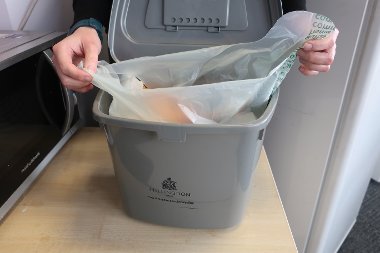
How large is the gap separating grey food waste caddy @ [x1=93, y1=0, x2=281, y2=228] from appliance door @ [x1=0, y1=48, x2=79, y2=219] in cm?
17

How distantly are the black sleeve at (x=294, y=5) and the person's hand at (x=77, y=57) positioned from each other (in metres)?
0.34

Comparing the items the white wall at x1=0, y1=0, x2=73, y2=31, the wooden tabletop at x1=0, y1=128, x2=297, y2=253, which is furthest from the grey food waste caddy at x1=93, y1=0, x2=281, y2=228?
the white wall at x1=0, y1=0, x2=73, y2=31

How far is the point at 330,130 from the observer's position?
0.68 metres

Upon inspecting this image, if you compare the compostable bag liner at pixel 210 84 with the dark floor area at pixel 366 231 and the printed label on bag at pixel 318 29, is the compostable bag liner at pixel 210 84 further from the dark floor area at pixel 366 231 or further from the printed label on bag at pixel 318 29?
the dark floor area at pixel 366 231

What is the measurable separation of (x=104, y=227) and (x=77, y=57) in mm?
266

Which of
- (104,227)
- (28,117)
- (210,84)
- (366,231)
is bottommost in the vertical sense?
(366,231)

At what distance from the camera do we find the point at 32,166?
597 millimetres

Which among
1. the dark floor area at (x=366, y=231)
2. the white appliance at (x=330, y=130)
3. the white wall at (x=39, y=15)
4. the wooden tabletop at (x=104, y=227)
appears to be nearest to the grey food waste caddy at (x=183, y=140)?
the wooden tabletop at (x=104, y=227)

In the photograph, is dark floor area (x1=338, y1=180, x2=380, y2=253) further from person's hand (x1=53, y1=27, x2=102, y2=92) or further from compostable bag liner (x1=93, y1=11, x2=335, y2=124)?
person's hand (x1=53, y1=27, x2=102, y2=92)

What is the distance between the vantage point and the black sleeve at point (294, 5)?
0.56 meters

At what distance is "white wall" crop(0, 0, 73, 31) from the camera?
0.75m

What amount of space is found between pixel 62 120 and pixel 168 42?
295 mm

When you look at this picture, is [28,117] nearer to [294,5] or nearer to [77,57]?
[77,57]

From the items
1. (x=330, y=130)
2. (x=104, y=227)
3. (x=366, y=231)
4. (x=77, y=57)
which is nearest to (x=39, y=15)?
(x=77, y=57)
